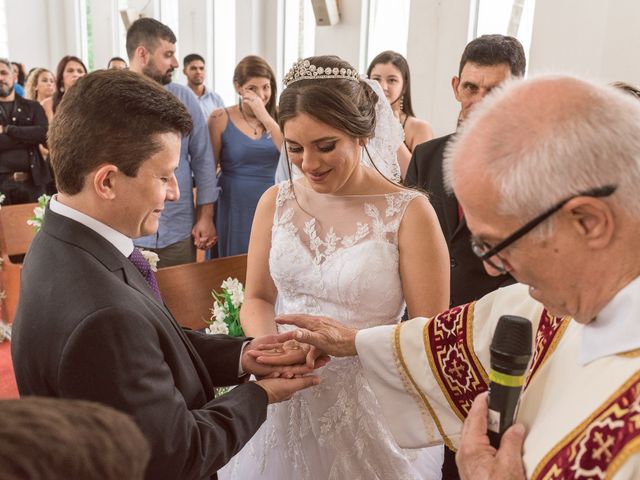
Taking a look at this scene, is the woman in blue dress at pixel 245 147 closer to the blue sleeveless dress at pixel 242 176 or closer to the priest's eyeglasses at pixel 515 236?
the blue sleeveless dress at pixel 242 176

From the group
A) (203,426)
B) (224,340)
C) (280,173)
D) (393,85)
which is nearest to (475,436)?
(203,426)

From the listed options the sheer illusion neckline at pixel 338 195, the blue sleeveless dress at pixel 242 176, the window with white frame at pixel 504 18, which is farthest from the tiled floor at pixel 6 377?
the window with white frame at pixel 504 18

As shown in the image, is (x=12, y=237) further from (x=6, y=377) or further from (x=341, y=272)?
(x=341, y=272)

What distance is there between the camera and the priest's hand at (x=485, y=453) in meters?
1.09

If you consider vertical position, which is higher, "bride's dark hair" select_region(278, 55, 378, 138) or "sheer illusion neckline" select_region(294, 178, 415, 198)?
"bride's dark hair" select_region(278, 55, 378, 138)

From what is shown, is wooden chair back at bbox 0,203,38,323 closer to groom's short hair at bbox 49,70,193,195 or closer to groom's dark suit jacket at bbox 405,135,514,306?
groom's dark suit jacket at bbox 405,135,514,306

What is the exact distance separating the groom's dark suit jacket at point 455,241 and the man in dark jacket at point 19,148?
16.3 feet

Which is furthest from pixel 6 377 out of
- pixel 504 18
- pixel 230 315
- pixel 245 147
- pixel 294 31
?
pixel 294 31

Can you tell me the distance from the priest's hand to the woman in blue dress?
370 cm

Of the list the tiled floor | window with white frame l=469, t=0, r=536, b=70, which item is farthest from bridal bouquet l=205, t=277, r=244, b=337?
window with white frame l=469, t=0, r=536, b=70

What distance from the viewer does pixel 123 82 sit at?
4.56 feet

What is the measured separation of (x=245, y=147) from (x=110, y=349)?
3.69 m

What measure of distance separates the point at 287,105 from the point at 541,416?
144 centimetres

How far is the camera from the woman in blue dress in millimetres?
4746
